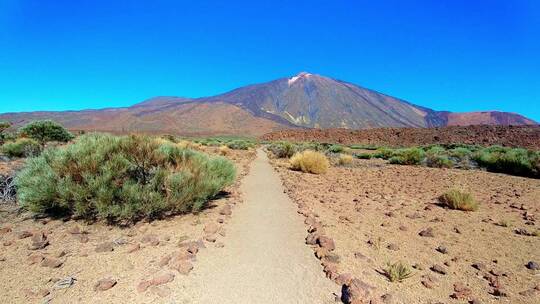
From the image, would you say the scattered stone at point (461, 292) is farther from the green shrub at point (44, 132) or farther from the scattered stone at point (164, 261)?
the green shrub at point (44, 132)

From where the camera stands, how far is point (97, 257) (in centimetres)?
420

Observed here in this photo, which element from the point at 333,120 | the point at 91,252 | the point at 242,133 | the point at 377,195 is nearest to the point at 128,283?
the point at 91,252

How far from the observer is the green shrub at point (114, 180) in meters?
5.58

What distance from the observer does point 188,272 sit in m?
3.79

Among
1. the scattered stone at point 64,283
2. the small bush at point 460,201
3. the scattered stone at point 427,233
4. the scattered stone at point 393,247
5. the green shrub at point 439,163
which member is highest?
the green shrub at point 439,163

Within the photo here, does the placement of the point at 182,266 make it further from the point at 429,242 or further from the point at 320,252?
the point at 429,242

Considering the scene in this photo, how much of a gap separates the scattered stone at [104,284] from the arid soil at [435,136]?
40269 millimetres

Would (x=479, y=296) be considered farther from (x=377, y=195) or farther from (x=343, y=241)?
(x=377, y=195)

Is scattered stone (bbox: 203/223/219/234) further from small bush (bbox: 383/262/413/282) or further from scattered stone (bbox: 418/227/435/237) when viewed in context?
scattered stone (bbox: 418/227/435/237)

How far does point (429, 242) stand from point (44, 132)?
83.1 ft

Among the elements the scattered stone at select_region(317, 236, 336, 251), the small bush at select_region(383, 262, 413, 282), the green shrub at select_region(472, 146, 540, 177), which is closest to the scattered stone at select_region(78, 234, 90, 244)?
the scattered stone at select_region(317, 236, 336, 251)

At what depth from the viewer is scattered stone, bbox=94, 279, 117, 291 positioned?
3375 millimetres

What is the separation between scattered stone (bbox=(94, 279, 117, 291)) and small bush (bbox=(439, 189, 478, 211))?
6476 mm

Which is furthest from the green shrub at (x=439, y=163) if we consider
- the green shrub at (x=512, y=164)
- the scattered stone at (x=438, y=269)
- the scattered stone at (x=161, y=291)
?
the scattered stone at (x=161, y=291)
